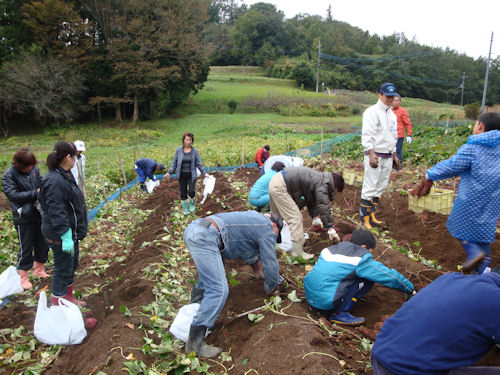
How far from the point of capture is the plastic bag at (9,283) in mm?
4301

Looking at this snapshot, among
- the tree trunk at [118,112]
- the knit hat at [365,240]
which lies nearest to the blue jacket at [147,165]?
the knit hat at [365,240]

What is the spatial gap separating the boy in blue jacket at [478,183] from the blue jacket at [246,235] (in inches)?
60.8

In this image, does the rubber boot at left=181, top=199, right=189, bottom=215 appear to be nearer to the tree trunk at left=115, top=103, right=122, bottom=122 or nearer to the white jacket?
the white jacket

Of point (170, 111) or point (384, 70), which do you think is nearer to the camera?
point (170, 111)

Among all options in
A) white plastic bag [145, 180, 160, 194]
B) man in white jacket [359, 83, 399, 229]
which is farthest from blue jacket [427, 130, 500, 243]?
white plastic bag [145, 180, 160, 194]

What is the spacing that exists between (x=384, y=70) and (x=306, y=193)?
214 feet

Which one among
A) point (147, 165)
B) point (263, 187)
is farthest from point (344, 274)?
point (147, 165)

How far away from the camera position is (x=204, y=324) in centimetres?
291

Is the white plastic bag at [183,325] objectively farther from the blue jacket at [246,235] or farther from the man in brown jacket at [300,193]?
the man in brown jacket at [300,193]

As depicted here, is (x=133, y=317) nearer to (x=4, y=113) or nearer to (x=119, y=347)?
(x=119, y=347)

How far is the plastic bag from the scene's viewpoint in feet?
14.1

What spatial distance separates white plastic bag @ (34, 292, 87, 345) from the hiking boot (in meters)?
2.35

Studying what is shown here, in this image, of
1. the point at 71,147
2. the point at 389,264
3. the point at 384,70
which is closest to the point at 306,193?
the point at 389,264

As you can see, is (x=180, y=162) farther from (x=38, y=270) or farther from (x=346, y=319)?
(x=346, y=319)
